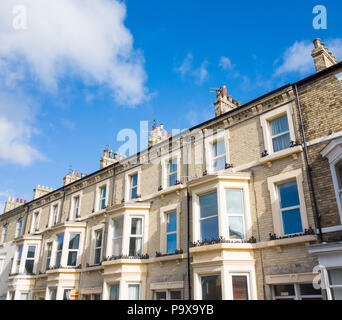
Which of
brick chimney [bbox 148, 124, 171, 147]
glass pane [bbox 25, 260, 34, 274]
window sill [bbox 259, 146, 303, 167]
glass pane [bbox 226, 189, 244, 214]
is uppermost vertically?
brick chimney [bbox 148, 124, 171, 147]

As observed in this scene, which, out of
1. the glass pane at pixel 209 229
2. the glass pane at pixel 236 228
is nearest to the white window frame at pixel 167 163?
the glass pane at pixel 209 229

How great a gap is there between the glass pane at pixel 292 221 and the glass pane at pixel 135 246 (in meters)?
7.49

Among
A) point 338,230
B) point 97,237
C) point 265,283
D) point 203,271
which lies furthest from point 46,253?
Answer: point 338,230

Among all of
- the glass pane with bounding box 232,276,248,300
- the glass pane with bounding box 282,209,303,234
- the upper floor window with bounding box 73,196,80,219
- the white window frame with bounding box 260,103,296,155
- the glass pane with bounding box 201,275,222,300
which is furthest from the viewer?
the upper floor window with bounding box 73,196,80,219

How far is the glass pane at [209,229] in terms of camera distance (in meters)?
12.8

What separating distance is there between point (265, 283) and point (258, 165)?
4402mm

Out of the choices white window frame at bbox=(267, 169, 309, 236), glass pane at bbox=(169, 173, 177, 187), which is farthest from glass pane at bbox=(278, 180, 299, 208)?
glass pane at bbox=(169, 173, 177, 187)

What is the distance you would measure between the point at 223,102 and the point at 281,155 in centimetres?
529

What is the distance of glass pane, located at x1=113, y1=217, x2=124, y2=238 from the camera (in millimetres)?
16969

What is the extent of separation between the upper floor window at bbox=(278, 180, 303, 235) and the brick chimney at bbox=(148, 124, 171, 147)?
8199 mm

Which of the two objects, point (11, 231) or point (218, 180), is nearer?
point (218, 180)

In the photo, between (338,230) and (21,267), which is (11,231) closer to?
(21,267)

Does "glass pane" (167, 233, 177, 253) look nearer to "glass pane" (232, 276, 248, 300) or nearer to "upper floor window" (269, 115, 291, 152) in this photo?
"glass pane" (232, 276, 248, 300)
